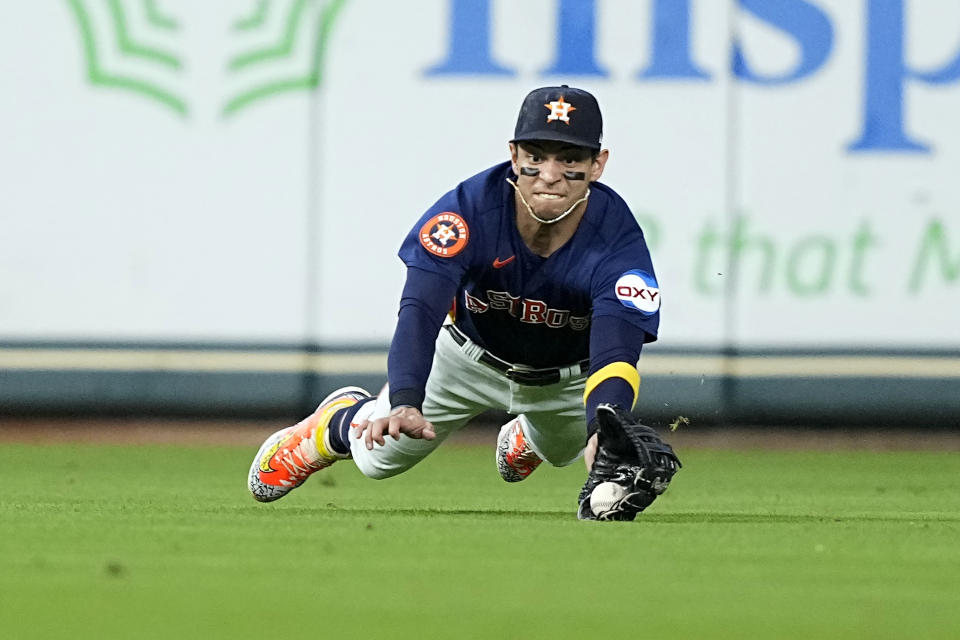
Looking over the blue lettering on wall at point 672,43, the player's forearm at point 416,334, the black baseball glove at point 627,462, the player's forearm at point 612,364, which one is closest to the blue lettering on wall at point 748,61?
the blue lettering on wall at point 672,43

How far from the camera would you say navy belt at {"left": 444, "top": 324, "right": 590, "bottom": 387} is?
18.7ft

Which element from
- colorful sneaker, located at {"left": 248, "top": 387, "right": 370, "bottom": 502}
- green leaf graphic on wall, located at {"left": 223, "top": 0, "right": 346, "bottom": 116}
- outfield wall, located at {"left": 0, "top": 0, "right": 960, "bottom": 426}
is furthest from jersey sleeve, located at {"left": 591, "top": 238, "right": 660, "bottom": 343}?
green leaf graphic on wall, located at {"left": 223, "top": 0, "right": 346, "bottom": 116}

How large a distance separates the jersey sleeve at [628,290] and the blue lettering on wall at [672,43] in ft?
16.0

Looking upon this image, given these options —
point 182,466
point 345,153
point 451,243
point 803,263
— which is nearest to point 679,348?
point 803,263

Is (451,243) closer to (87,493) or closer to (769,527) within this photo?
(769,527)

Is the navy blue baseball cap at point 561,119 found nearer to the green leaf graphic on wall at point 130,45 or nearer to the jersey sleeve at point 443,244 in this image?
the jersey sleeve at point 443,244

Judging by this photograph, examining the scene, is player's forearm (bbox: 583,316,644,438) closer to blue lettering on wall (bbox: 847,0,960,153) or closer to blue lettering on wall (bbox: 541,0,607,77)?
blue lettering on wall (bbox: 541,0,607,77)

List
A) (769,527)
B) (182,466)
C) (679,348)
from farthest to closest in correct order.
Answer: (679,348), (182,466), (769,527)

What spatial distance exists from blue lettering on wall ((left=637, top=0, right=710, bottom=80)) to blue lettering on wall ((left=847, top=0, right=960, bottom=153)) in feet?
2.94

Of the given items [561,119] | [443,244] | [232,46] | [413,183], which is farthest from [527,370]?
[232,46]

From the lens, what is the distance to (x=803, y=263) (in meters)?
9.98

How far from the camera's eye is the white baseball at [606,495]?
5027 mm

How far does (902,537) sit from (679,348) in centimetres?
522

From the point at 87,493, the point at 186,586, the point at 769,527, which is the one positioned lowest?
the point at 87,493
